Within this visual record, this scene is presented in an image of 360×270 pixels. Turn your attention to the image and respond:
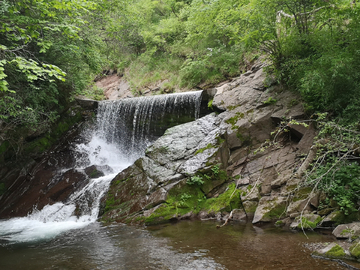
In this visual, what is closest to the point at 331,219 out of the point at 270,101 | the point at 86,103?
the point at 270,101

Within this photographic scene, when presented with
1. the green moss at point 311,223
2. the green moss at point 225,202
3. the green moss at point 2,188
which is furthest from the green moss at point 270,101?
the green moss at point 2,188

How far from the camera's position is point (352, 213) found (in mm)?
4645

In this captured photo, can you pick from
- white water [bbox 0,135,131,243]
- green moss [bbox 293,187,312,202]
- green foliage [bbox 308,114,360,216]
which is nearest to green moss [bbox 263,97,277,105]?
green foliage [bbox 308,114,360,216]

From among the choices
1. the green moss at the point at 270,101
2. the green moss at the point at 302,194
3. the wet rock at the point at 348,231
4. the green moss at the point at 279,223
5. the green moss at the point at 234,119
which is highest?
the green moss at the point at 270,101

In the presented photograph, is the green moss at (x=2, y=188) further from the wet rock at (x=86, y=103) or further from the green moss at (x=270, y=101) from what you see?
the green moss at (x=270, y=101)

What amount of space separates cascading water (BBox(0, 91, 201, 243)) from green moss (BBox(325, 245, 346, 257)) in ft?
20.4

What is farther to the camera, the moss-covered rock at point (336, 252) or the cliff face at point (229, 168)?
the cliff face at point (229, 168)

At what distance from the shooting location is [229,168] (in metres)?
7.52

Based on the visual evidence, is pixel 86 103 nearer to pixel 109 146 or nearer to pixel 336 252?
pixel 109 146

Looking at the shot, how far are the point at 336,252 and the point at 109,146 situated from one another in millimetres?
11054

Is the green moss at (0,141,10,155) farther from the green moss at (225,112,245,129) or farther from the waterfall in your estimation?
the green moss at (225,112,245,129)

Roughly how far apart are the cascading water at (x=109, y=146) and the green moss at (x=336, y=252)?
245 inches

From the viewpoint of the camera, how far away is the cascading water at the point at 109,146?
7.74m

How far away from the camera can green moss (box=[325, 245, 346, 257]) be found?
3.53 metres
